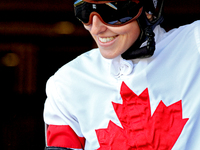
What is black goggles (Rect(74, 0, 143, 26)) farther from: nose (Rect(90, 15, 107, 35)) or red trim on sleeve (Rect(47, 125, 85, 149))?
red trim on sleeve (Rect(47, 125, 85, 149))

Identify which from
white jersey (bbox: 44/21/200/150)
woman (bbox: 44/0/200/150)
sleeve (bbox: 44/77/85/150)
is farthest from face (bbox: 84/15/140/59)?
sleeve (bbox: 44/77/85/150)

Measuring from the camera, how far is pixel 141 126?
132cm

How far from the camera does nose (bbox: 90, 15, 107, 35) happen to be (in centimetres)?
126

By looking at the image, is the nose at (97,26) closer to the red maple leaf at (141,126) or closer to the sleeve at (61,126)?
the red maple leaf at (141,126)

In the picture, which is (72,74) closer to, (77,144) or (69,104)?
(69,104)

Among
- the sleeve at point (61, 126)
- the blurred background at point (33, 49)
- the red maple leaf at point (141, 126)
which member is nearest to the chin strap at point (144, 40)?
the red maple leaf at point (141, 126)

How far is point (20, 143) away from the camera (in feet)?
14.7

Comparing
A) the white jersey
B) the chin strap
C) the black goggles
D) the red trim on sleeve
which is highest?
the black goggles

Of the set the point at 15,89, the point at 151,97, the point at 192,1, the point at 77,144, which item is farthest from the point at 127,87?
the point at 15,89

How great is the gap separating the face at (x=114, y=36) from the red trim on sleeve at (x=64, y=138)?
1.33 ft

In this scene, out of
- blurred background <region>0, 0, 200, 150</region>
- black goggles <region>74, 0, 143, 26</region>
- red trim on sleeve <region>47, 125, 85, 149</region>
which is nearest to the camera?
black goggles <region>74, 0, 143, 26</region>

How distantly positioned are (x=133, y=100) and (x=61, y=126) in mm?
355

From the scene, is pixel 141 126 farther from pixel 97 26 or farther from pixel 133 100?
pixel 97 26

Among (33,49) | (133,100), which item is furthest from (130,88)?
(33,49)
